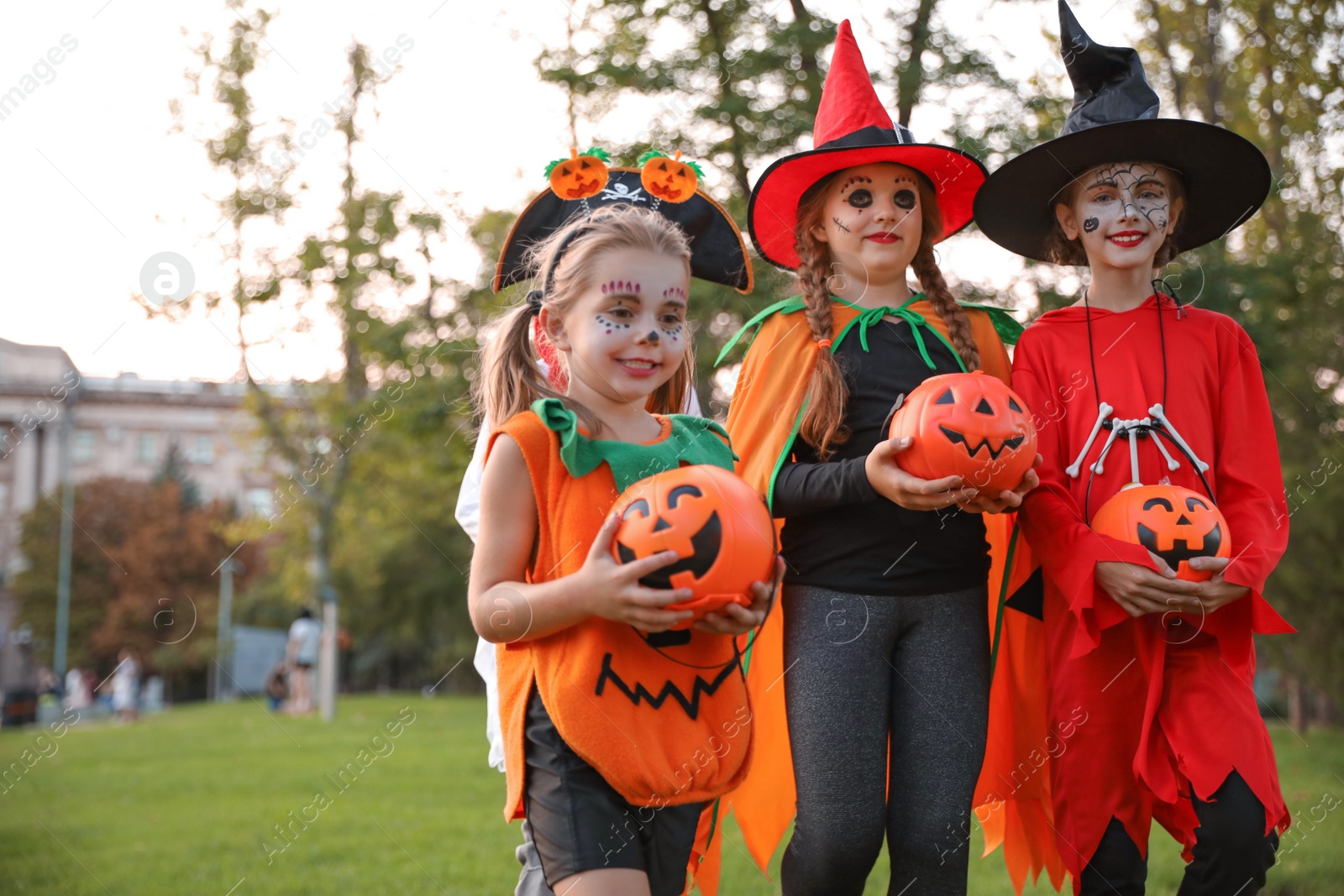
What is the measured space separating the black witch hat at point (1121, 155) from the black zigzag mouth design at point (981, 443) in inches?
43.6

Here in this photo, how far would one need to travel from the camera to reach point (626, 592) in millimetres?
2492

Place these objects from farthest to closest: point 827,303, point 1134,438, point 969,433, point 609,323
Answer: point 827,303 < point 1134,438 < point 969,433 < point 609,323

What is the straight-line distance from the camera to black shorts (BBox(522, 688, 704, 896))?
102 inches

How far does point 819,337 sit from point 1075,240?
107 centimetres

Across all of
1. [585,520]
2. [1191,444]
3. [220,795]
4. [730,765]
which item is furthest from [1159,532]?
[220,795]

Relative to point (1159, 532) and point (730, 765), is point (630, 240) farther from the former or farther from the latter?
point (1159, 532)

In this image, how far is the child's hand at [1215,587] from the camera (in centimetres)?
318

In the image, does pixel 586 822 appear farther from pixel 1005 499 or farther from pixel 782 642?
pixel 1005 499

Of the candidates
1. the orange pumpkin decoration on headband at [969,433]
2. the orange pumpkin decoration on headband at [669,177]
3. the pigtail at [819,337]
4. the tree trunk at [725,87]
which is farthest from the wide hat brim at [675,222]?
the tree trunk at [725,87]

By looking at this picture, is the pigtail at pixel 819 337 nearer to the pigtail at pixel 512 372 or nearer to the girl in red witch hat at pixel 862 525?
the girl in red witch hat at pixel 862 525

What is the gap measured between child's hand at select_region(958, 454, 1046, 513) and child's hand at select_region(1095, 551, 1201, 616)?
0.33 metres

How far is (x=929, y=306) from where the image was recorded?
3.76m

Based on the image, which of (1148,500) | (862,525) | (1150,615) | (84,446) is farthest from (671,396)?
(84,446)

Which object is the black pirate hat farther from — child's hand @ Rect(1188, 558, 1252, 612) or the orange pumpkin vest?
child's hand @ Rect(1188, 558, 1252, 612)
